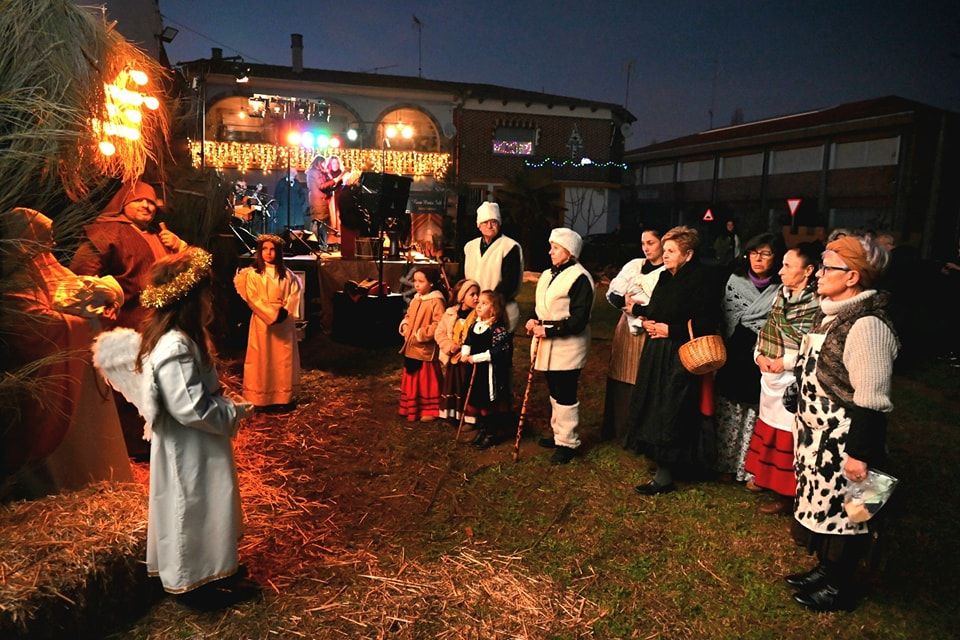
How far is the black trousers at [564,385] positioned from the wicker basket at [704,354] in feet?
3.50

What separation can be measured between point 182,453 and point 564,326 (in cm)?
306

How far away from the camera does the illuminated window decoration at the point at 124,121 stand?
425 cm

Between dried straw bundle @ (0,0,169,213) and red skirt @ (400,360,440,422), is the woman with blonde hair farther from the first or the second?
dried straw bundle @ (0,0,169,213)

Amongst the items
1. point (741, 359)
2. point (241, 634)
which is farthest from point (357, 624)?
point (741, 359)

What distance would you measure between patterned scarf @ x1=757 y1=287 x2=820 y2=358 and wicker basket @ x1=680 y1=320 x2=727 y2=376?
14.5 inches

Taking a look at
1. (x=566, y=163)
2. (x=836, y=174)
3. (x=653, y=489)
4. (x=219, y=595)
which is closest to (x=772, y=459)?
(x=653, y=489)

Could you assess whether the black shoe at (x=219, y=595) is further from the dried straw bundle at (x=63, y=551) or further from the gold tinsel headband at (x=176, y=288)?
the gold tinsel headband at (x=176, y=288)

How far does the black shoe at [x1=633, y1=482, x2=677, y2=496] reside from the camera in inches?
189

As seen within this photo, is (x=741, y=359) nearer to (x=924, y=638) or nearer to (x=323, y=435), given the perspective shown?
(x=924, y=638)

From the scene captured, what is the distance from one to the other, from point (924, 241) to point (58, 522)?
2157 centimetres

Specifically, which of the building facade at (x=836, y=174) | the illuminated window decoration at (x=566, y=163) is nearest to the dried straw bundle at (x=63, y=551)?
the building facade at (x=836, y=174)

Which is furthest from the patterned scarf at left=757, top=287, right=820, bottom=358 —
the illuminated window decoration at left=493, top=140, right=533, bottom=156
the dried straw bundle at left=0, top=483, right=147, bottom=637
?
the illuminated window decoration at left=493, top=140, right=533, bottom=156

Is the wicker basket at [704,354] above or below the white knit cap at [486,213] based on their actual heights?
below

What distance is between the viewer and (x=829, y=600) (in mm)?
3404
